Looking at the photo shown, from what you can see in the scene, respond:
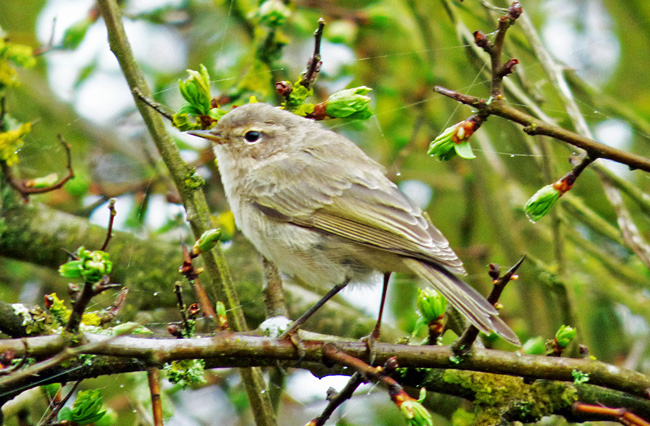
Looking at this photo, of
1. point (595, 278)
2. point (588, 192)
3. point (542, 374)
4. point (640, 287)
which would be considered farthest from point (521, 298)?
point (542, 374)

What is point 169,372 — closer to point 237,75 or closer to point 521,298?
point 237,75

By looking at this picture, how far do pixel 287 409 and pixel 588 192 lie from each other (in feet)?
10.9

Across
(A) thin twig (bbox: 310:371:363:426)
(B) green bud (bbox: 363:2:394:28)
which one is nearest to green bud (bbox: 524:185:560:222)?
(A) thin twig (bbox: 310:371:363:426)

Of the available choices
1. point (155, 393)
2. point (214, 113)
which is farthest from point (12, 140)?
point (155, 393)

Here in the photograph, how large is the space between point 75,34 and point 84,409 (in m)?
2.66

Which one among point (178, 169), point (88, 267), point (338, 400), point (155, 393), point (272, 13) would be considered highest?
point (272, 13)

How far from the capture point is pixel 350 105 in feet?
9.99

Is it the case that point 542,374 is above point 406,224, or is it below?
below

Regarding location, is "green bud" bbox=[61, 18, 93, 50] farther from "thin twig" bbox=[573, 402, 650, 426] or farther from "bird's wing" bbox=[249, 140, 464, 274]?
"thin twig" bbox=[573, 402, 650, 426]

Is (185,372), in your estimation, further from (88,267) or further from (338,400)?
(88,267)

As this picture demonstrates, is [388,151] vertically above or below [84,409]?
above

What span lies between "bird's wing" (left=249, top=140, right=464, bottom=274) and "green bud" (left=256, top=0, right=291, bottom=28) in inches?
31.3

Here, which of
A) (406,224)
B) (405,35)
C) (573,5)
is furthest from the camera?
(573,5)

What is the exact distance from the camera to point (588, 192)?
238 inches
